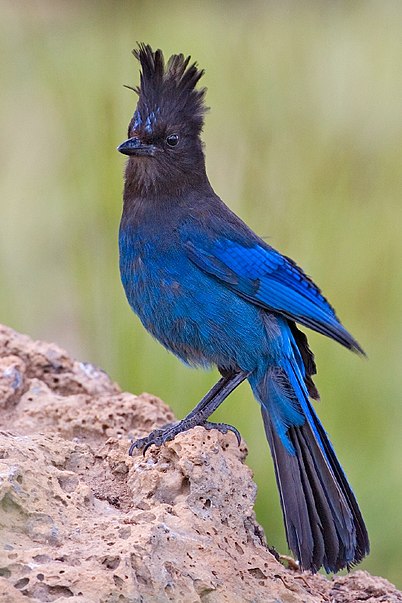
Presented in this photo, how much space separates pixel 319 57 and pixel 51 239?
1.50 metres

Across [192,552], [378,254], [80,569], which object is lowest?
[80,569]

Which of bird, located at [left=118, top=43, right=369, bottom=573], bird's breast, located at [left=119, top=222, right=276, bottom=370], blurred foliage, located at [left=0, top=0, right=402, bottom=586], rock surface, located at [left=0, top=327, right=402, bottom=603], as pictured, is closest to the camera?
rock surface, located at [left=0, top=327, right=402, bottom=603]

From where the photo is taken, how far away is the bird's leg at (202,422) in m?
2.87

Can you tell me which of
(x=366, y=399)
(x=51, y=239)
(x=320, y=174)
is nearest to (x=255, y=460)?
(x=366, y=399)

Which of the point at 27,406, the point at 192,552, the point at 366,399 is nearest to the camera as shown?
the point at 192,552

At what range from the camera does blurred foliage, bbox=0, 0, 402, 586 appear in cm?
444

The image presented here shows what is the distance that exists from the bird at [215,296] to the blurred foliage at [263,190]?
3.24ft

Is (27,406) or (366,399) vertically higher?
(366,399)

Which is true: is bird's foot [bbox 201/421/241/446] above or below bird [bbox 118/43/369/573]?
below

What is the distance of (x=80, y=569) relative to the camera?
217 cm

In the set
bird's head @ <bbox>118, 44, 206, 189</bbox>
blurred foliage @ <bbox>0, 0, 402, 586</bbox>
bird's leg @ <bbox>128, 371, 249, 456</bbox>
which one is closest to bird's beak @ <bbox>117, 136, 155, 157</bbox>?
bird's head @ <bbox>118, 44, 206, 189</bbox>

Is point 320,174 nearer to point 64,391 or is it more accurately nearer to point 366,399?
point 366,399

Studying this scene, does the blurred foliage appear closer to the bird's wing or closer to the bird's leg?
the bird's leg

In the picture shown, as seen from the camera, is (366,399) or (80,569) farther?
(366,399)
